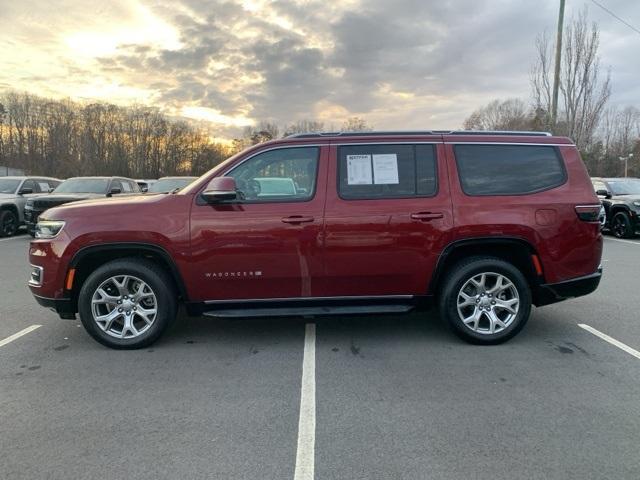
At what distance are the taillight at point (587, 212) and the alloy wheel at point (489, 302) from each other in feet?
3.03

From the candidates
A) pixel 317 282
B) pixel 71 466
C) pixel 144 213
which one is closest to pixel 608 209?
pixel 317 282

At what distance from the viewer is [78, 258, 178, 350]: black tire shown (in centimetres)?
430

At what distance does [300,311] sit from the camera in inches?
171

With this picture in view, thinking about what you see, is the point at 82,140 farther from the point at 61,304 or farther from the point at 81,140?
the point at 61,304

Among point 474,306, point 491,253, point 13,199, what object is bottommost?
point 474,306

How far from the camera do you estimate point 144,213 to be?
4258mm

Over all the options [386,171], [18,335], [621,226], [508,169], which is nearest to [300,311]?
[386,171]

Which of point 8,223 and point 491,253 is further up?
point 8,223

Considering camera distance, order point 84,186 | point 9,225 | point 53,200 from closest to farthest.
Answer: point 53,200 → point 84,186 → point 9,225

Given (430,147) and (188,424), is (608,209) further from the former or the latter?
(188,424)

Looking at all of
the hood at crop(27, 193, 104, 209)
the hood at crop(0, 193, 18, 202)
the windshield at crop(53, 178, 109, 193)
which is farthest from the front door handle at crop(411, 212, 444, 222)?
the hood at crop(0, 193, 18, 202)

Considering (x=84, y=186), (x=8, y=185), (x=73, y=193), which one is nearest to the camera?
(x=73, y=193)

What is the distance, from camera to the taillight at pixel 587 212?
4.43 m

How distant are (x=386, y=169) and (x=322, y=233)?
88 centimetres
